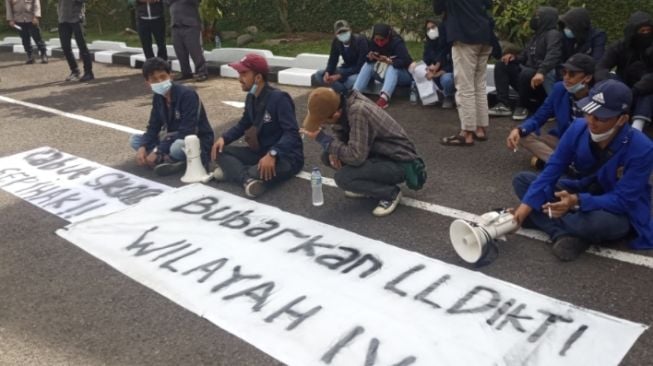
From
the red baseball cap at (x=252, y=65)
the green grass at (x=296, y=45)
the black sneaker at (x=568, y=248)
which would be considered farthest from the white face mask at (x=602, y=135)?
the green grass at (x=296, y=45)

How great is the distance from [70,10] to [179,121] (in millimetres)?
5674

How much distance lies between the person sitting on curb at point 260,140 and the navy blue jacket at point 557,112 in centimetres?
190

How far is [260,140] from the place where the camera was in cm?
536

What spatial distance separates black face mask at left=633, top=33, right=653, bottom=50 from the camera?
19.0 feet

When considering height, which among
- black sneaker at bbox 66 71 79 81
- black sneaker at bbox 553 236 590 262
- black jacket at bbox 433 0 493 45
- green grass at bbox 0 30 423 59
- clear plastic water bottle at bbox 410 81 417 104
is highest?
black jacket at bbox 433 0 493 45

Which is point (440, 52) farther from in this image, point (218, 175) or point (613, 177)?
point (613, 177)

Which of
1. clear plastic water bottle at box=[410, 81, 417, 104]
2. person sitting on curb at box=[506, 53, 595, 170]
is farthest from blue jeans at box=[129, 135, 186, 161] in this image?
clear plastic water bottle at box=[410, 81, 417, 104]

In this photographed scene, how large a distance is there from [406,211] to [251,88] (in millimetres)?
1664

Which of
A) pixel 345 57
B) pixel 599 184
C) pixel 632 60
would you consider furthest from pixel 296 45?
pixel 599 184

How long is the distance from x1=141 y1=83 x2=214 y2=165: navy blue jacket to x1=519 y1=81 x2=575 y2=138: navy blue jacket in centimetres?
284

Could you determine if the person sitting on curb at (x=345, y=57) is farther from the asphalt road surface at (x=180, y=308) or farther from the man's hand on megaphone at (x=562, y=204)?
the man's hand on megaphone at (x=562, y=204)

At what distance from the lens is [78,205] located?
17.0 ft

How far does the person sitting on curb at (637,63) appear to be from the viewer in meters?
5.64

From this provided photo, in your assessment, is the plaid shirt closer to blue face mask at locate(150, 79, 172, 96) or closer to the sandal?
the sandal
